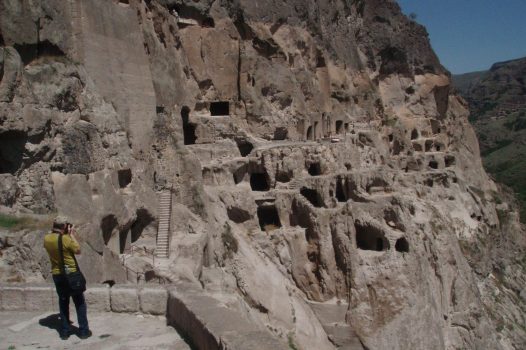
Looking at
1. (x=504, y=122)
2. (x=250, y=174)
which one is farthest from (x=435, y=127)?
(x=504, y=122)

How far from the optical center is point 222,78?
2950 centimetres

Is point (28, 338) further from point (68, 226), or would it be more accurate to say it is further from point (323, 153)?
point (323, 153)

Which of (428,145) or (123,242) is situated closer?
(123,242)

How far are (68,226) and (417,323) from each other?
63.3ft

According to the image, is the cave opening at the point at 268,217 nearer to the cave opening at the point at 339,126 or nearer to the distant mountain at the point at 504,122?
the cave opening at the point at 339,126

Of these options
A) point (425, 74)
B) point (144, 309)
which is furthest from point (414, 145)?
point (144, 309)

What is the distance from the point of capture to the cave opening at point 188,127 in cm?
2695

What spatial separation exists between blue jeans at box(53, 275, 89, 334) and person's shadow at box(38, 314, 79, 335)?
0.13 metres

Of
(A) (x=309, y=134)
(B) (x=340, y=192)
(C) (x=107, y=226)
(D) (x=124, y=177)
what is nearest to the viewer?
(C) (x=107, y=226)

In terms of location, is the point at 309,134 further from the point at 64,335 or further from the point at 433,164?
the point at 64,335

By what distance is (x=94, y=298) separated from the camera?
7.27 meters

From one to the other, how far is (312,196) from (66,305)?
19.6 meters

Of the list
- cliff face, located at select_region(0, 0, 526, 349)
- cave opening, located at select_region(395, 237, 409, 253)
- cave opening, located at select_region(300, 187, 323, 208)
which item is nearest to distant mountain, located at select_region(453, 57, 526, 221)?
cliff face, located at select_region(0, 0, 526, 349)

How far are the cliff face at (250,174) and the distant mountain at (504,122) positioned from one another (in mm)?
36597
